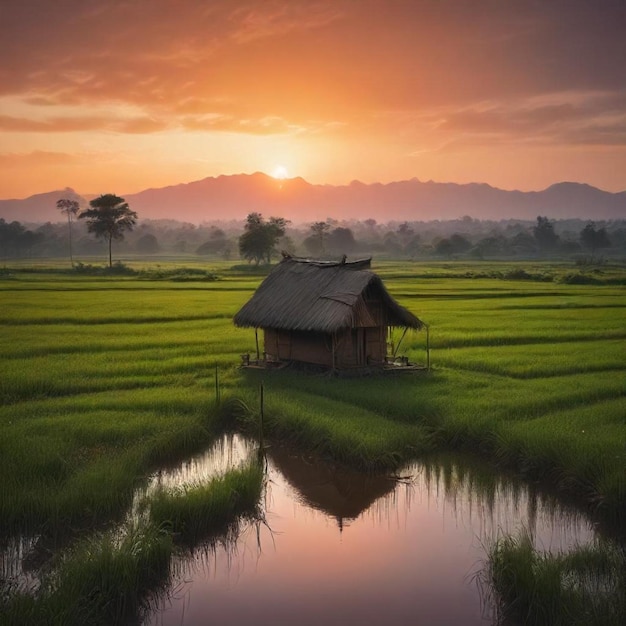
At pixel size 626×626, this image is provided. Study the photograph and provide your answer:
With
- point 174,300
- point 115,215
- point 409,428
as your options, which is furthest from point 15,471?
point 115,215

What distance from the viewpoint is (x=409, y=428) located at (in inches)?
505

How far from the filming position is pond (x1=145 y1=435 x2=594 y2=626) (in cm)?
760

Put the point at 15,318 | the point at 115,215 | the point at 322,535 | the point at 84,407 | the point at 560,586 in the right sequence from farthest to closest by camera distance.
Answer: the point at 115,215 → the point at 15,318 → the point at 84,407 → the point at 322,535 → the point at 560,586

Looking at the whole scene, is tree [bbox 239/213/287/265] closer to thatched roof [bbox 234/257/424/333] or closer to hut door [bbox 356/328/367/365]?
thatched roof [bbox 234/257/424/333]

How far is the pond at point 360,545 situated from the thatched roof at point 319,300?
5597 mm

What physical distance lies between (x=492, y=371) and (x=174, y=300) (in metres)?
20.0

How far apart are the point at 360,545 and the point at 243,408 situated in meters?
5.69

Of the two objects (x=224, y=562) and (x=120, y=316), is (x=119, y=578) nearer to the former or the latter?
(x=224, y=562)

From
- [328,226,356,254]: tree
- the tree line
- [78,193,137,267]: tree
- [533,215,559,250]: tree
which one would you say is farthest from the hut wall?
[328,226,356,254]: tree

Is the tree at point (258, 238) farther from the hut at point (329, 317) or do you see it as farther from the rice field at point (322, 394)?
the hut at point (329, 317)

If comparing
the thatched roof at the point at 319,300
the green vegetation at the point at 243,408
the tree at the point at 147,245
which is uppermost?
the tree at the point at 147,245

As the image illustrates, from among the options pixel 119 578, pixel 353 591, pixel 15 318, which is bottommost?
pixel 353 591

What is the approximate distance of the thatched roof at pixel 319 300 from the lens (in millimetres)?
17172

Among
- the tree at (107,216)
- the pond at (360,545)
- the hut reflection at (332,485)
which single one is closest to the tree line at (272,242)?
the tree at (107,216)
